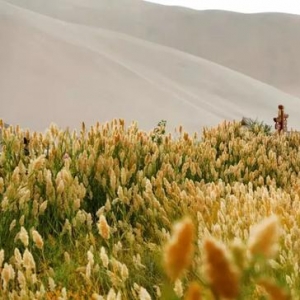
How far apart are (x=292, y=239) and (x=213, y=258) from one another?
8.31 ft

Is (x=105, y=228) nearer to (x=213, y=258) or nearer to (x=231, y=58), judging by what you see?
(x=213, y=258)

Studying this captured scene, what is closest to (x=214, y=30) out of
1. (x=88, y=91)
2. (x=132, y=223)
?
(x=88, y=91)

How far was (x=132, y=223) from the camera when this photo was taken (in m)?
4.24

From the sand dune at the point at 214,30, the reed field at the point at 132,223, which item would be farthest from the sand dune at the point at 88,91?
the sand dune at the point at 214,30

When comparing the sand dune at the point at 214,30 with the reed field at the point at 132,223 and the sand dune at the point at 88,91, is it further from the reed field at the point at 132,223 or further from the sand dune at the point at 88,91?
the reed field at the point at 132,223

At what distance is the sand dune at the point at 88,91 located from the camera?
21.5 m

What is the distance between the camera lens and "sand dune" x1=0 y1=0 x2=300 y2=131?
2153cm

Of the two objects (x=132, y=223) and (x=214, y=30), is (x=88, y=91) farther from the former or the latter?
(x=214, y=30)

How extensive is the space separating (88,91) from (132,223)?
20173 mm

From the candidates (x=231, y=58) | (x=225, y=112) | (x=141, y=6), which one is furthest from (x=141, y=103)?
(x=141, y=6)

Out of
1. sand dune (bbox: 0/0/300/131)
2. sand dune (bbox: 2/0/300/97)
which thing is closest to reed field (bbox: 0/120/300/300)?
sand dune (bbox: 0/0/300/131)

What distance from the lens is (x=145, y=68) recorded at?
37719mm

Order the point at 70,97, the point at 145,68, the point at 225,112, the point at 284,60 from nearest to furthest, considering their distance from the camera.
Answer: the point at 70,97, the point at 225,112, the point at 145,68, the point at 284,60

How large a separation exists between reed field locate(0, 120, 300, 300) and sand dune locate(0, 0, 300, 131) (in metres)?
14.3
